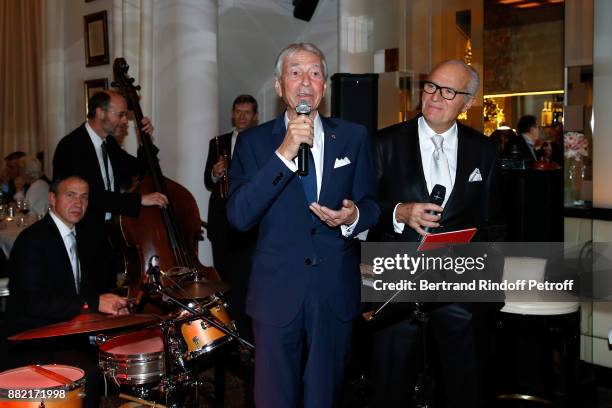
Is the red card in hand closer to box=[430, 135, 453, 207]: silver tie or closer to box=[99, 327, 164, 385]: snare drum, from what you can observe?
box=[430, 135, 453, 207]: silver tie

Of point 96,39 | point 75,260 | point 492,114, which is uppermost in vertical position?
point 96,39

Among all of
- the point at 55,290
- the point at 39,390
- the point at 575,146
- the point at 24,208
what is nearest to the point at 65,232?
the point at 55,290

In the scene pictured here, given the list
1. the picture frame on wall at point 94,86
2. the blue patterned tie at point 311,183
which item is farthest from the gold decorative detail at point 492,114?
the blue patterned tie at point 311,183

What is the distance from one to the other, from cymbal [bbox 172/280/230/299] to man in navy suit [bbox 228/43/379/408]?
3.09ft

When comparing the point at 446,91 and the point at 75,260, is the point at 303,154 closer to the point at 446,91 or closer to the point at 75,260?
the point at 446,91

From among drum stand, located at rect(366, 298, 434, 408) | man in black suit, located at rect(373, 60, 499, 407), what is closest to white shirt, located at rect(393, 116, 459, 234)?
man in black suit, located at rect(373, 60, 499, 407)

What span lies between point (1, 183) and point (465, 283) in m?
5.79

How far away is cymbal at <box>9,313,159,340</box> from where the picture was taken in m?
2.49

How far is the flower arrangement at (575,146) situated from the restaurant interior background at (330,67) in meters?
0.02

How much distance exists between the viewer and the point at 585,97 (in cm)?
398

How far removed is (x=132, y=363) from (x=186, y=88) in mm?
3375

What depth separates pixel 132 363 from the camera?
2.91 meters

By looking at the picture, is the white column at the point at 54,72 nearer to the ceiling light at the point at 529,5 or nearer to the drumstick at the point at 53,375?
the drumstick at the point at 53,375

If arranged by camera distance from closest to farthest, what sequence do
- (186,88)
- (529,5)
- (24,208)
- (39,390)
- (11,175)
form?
(39,390) → (24,208) → (186,88) → (11,175) → (529,5)
